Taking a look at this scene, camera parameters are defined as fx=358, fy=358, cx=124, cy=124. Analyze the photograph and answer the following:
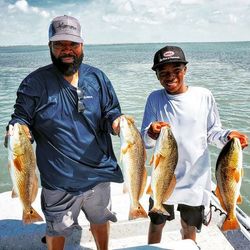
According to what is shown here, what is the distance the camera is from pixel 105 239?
4.18m

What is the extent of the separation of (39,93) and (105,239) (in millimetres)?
1875

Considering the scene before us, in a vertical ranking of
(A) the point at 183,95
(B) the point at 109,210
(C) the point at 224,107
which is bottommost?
(C) the point at 224,107

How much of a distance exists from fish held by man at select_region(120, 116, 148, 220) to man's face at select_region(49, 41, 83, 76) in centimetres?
80

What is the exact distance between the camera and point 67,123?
356 cm

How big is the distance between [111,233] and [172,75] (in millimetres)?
2511

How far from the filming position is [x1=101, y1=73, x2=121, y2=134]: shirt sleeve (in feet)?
12.1

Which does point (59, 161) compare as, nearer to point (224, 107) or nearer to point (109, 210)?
point (109, 210)

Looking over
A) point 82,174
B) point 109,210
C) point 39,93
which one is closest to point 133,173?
point 82,174

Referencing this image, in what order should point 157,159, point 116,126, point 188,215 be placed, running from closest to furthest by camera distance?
point 157,159 → point 116,126 → point 188,215

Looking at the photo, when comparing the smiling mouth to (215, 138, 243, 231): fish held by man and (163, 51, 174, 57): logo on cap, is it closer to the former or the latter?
(163, 51, 174, 57): logo on cap

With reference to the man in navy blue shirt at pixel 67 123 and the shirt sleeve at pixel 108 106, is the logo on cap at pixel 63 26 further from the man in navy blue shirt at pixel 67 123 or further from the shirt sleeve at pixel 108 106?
the shirt sleeve at pixel 108 106

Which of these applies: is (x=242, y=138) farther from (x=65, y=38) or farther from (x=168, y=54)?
(x=65, y=38)

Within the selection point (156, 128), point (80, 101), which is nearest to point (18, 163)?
point (80, 101)

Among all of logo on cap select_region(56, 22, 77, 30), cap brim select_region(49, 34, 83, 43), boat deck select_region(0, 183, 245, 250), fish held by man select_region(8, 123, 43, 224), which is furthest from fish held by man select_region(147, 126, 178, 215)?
boat deck select_region(0, 183, 245, 250)
